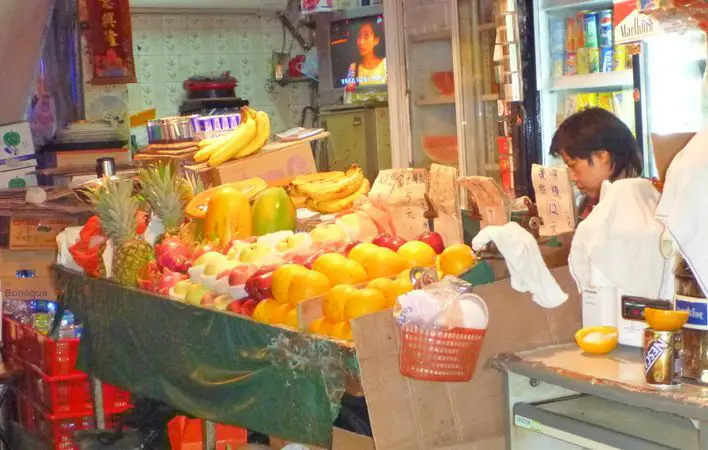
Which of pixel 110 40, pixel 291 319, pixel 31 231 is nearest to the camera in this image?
pixel 291 319

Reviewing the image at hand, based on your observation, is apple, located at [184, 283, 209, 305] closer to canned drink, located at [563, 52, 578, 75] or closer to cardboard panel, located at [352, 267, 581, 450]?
cardboard panel, located at [352, 267, 581, 450]

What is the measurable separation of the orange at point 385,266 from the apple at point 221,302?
1.94 feet

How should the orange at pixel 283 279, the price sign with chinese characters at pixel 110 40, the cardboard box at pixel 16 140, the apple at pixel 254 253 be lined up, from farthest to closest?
the price sign with chinese characters at pixel 110 40, the cardboard box at pixel 16 140, the apple at pixel 254 253, the orange at pixel 283 279

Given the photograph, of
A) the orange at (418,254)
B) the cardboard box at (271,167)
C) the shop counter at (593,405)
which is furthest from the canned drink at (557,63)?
the shop counter at (593,405)

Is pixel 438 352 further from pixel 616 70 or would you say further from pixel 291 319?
pixel 616 70

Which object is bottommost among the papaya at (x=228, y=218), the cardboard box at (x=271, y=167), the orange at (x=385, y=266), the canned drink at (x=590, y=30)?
the orange at (x=385, y=266)

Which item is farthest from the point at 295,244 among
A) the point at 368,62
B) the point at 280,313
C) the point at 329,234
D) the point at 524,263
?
the point at 368,62

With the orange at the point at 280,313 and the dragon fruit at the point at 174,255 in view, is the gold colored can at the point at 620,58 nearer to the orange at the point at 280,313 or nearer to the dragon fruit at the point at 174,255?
the dragon fruit at the point at 174,255

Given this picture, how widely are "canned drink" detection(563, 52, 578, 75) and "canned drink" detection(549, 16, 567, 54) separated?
0.09m

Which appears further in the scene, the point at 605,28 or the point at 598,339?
the point at 605,28

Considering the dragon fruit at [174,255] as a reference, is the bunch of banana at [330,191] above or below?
above

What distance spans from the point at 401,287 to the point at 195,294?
1.08 m

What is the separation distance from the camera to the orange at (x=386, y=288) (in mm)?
3143

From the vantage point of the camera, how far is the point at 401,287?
3143 mm
